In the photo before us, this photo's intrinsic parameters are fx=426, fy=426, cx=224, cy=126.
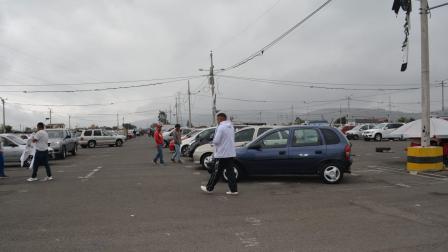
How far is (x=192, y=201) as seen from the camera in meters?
8.90

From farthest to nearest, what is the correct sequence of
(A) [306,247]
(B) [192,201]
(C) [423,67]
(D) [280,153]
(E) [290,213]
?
(C) [423,67], (D) [280,153], (B) [192,201], (E) [290,213], (A) [306,247]

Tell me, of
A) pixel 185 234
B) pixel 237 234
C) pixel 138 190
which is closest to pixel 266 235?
pixel 237 234

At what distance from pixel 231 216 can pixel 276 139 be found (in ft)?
14.8

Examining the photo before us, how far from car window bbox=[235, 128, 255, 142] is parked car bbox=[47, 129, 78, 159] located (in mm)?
13478

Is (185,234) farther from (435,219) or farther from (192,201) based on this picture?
(435,219)

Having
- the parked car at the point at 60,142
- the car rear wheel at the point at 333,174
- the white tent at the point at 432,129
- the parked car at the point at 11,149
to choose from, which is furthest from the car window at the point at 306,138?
the parked car at the point at 60,142

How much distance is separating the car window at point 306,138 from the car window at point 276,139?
24 centimetres

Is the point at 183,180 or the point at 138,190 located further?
the point at 183,180

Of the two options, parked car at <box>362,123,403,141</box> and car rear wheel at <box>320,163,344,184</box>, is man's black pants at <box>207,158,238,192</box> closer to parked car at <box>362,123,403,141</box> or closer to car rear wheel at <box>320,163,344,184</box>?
car rear wheel at <box>320,163,344,184</box>

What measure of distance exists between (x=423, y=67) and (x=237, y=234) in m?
10.5

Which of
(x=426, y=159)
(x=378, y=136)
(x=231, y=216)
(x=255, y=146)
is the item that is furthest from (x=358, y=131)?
(x=231, y=216)

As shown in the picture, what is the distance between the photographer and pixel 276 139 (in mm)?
11547

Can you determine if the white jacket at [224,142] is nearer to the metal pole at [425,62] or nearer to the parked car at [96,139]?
the metal pole at [425,62]

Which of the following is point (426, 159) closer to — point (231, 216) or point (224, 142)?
point (224, 142)
